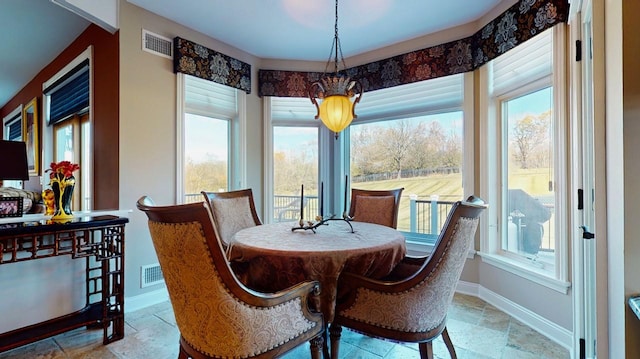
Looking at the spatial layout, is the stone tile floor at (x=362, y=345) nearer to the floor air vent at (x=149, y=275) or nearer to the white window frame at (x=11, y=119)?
the floor air vent at (x=149, y=275)

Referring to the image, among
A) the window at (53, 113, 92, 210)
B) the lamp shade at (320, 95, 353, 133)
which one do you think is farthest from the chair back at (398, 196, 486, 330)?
the window at (53, 113, 92, 210)

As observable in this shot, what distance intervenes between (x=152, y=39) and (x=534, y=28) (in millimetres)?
3319

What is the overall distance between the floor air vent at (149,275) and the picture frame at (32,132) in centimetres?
327

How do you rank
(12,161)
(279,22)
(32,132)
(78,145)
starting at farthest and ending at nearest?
(32,132) → (78,145) → (279,22) → (12,161)

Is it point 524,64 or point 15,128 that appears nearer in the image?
point 524,64

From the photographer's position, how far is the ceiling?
267 centimetres

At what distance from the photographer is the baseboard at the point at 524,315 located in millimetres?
2043

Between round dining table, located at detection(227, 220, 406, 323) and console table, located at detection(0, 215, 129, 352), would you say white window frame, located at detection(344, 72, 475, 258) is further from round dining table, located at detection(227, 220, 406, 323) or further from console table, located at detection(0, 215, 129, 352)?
console table, located at detection(0, 215, 129, 352)

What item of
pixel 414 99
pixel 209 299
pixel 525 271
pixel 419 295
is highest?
pixel 414 99

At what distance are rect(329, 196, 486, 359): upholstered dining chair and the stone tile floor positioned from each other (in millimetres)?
563

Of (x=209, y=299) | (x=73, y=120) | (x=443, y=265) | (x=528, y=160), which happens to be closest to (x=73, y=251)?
(x=209, y=299)

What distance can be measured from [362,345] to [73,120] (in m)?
4.22

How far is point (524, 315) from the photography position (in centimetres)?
236

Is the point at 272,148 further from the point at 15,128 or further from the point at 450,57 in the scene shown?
the point at 15,128
